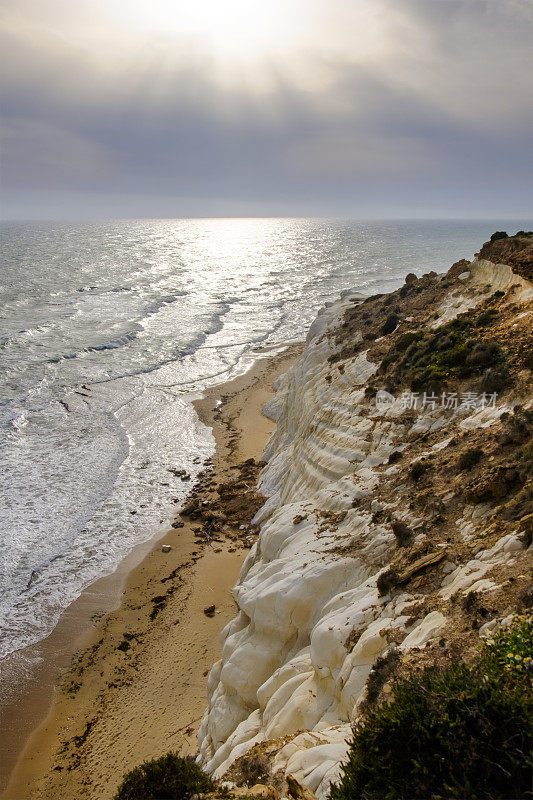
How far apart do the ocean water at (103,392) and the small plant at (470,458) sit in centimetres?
1514

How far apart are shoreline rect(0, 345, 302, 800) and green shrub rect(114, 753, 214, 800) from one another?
14.3 ft

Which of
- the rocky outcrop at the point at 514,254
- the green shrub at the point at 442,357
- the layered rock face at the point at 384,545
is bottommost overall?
the layered rock face at the point at 384,545

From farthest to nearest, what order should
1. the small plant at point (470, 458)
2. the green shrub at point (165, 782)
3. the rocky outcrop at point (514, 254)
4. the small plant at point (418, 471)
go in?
the rocky outcrop at point (514, 254), the small plant at point (418, 471), the small plant at point (470, 458), the green shrub at point (165, 782)

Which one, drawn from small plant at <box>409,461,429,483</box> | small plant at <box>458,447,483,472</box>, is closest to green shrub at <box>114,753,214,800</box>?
small plant at <box>409,461,429,483</box>

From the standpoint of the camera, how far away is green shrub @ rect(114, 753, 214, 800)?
7.83 meters

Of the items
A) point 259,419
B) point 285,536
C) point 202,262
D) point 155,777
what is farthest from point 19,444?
point 202,262

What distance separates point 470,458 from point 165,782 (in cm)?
883

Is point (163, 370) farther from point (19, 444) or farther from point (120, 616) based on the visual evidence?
point (120, 616)

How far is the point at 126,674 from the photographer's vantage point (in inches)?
601

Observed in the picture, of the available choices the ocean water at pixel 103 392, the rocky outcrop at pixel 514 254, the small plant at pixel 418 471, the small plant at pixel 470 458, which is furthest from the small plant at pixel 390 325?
the ocean water at pixel 103 392

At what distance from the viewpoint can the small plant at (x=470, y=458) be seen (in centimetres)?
1104

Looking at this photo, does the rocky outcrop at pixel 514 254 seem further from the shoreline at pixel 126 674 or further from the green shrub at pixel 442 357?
the shoreline at pixel 126 674

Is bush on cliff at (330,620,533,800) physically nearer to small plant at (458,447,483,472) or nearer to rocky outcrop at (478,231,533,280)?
small plant at (458,447,483,472)

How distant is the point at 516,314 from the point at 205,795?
51.9ft
